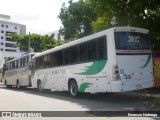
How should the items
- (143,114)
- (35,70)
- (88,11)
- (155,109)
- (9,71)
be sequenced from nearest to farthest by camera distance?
(143,114)
(155,109)
(35,70)
(88,11)
(9,71)

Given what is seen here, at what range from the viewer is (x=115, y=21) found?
17.0m

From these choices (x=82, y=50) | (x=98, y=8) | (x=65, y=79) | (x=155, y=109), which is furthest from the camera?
(x=65, y=79)

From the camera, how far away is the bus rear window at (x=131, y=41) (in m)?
12.5

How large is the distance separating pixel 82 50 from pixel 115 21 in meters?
3.54

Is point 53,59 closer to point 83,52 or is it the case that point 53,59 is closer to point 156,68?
point 83,52

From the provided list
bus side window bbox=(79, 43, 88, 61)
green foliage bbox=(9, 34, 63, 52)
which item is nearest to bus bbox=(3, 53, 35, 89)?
bus side window bbox=(79, 43, 88, 61)

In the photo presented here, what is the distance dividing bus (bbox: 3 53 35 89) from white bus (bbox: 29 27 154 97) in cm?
872

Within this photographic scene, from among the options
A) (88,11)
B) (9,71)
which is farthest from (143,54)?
(9,71)

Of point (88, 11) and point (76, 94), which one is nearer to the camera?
point (76, 94)

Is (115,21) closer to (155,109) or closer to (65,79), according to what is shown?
(65,79)

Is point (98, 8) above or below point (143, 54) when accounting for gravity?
above

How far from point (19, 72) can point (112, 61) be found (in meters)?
15.5

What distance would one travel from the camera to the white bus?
1223cm

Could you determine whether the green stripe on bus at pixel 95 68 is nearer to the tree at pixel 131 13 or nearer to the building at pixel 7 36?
the tree at pixel 131 13
